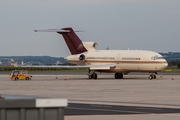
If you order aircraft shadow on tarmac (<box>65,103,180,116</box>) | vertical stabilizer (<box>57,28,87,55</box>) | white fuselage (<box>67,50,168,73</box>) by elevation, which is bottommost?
aircraft shadow on tarmac (<box>65,103,180,116</box>)

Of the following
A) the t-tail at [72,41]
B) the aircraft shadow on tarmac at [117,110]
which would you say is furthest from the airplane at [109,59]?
the aircraft shadow on tarmac at [117,110]

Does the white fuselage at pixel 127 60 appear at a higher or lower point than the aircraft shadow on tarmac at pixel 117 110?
higher

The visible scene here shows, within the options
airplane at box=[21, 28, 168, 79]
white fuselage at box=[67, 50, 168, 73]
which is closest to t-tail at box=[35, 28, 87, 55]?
airplane at box=[21, 28, 168, 79]

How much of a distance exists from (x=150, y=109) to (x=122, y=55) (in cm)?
3240

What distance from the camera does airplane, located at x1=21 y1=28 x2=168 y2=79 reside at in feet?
151

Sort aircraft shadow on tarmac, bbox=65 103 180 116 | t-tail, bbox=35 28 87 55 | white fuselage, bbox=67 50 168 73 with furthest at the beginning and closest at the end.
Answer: t-tail, bbox=35 28 87 55, white fuselage, bbox=67 50 168 73, aircraft shadow on tarmac, bbox=65 103 180 116

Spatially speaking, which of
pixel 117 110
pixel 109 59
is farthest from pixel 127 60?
pixel 117 110

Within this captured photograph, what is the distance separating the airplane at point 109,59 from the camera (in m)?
46.1

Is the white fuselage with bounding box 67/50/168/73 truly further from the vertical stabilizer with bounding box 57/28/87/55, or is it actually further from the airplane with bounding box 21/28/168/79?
the vertical stabilizer with bounding box 57/28/87/55

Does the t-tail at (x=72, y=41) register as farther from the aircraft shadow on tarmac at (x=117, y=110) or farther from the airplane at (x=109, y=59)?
the aircraft shadow on tarmac at (x=117, y=110)

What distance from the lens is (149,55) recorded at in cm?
4641

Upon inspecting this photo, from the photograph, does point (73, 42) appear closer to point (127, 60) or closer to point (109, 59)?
point (109, 59)

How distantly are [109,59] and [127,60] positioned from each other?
10.2ft

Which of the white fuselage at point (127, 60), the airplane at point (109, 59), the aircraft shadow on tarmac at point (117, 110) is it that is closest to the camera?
the aircraft shadow on tarmac at point (117, 110)
